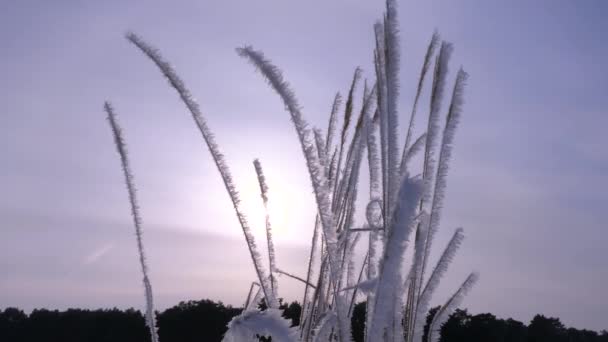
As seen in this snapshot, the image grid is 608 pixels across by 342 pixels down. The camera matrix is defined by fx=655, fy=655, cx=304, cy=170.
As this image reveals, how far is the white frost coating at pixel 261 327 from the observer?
5.09 feet

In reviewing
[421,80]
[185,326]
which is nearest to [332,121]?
[421,80]

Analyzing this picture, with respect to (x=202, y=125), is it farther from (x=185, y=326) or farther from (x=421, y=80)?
(x=185, y=326)

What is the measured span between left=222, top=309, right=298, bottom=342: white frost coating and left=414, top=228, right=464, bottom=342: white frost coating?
498 millimetres

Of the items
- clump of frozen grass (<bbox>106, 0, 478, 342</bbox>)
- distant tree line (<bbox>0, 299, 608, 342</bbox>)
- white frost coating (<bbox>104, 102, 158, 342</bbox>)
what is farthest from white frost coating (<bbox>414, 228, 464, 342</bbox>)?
distant tree line (<bbox>0, 299, 608, 342</bbox>)

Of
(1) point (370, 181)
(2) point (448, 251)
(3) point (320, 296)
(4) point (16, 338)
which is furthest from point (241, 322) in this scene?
(4) point (16, 338)

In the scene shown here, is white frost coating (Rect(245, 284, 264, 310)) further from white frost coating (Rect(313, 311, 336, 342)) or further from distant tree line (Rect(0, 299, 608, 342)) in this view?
distant tree line (Rect(0, 299, 608, 342))

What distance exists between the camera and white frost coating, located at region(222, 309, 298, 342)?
1.55 m

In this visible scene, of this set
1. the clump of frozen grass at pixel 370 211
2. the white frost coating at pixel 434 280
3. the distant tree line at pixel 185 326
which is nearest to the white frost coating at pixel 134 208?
the clump of frozen grass at pixel 370 211

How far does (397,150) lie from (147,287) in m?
→ 0.95

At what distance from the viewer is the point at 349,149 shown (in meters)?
2.11

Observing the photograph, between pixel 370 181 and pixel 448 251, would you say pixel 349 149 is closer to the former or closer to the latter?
pixel 370 181

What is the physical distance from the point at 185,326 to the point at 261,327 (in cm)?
3522

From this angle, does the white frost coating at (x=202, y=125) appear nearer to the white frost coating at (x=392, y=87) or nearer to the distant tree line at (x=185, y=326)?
the white frost coating at (x=392, y=87)

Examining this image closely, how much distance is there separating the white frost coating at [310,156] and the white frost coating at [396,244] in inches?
11.4
